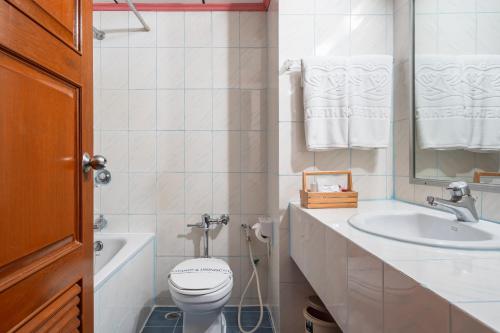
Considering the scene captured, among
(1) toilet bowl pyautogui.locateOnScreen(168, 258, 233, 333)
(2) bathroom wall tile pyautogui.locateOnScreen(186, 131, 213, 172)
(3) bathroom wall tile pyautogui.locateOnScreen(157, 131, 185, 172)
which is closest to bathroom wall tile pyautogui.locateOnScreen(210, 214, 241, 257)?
(1) toilet bowl pyautogui.locateOnScreen(168, 258, 233, 333)

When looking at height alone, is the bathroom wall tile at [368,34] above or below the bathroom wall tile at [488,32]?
above

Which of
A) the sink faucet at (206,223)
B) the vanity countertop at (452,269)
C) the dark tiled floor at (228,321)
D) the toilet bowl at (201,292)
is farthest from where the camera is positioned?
the sink faucet at (206,223)

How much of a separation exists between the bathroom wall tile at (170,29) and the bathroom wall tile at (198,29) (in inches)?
1.9

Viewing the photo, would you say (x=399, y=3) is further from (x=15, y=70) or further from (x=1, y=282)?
(x=1, y=282)

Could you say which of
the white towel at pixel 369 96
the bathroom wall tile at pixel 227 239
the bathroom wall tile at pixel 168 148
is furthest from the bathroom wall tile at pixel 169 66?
the white towel at pixel 369 96

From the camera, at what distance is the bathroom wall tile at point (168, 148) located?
1.98 m

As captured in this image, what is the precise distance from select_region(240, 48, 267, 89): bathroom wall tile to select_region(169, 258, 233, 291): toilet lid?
4.01 feet

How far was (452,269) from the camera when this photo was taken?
53 cm

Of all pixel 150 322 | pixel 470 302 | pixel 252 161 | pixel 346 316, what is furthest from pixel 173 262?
pixel 470 302

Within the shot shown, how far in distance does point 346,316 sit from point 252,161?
1.31 m

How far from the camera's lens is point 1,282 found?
46 cm

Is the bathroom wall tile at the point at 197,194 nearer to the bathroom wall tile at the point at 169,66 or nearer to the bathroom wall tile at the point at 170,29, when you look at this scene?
the bathroom wall tile at the point at 169,66

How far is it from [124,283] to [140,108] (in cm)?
116

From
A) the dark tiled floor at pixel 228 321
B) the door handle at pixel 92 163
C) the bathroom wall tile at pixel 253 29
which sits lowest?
the dark tiled floor at pixel 228 321
